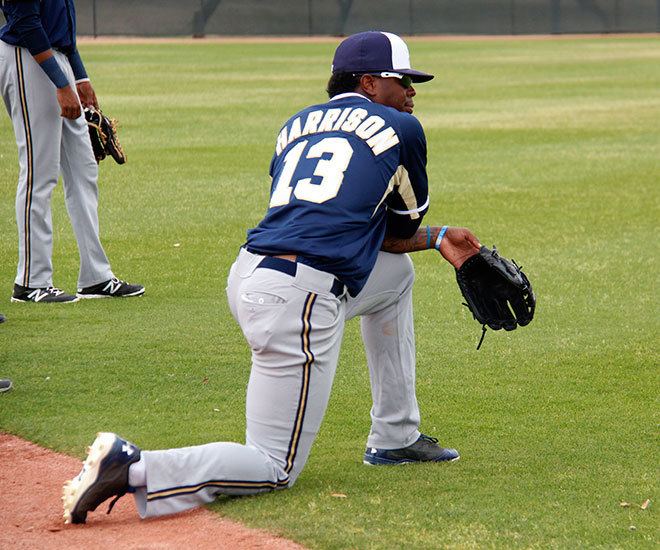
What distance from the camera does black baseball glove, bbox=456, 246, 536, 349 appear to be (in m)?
4.57

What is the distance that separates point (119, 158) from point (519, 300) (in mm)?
3933

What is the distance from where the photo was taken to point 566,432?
5043mm

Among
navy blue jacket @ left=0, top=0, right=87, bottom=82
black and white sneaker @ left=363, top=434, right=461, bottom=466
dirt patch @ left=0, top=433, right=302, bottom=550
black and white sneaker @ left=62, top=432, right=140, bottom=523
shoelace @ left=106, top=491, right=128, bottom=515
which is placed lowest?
black and white sneaker @ left=363, top=434, right=461, bottom=466

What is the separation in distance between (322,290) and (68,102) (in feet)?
10.9

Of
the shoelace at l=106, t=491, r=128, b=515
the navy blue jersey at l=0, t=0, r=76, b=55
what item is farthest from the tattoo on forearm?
the navy blue jersey at l=0, t=0, r=76, b=55

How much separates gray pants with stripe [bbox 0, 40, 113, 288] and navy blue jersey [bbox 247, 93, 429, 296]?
3.14 metres

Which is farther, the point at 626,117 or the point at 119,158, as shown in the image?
the point at 626,117

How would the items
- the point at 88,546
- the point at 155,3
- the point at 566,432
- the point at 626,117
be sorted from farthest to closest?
the point at 155,3 → the point at 626,117 → the point at 566,432 → the point at 88,546

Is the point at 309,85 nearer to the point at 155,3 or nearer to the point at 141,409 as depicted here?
the point at 141,409

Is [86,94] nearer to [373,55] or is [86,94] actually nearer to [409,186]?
[373,55]

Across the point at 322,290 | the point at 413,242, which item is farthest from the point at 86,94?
the point at 322,290

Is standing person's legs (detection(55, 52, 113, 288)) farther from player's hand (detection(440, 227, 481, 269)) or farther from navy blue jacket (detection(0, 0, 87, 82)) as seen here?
player's hand (detection(440, 227, 481, 269))

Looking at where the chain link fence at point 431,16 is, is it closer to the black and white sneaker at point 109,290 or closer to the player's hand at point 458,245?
the black and white sneaker at point 109,290

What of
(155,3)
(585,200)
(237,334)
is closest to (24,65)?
(237,334)
